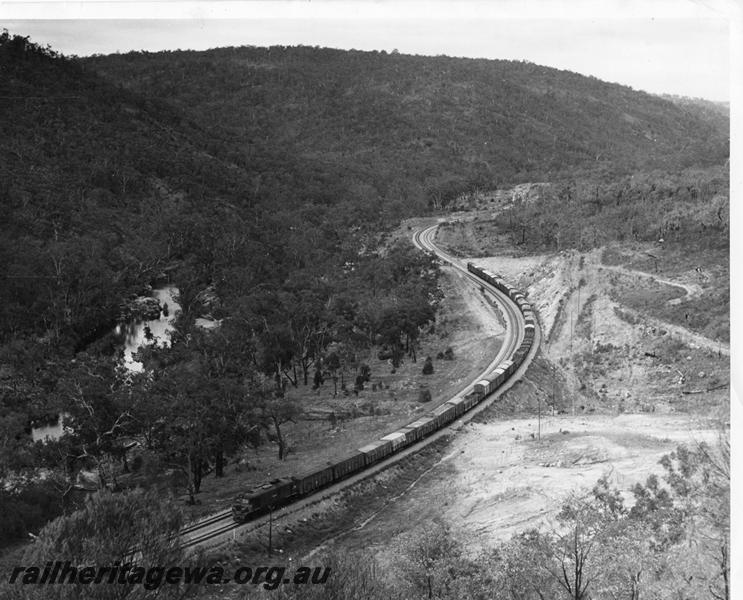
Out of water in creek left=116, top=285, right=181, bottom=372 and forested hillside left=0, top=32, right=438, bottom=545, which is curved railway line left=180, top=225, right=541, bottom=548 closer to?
forested hillside left=0, top=32, right=438, bottom=545

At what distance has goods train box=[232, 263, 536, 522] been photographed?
32719 mm

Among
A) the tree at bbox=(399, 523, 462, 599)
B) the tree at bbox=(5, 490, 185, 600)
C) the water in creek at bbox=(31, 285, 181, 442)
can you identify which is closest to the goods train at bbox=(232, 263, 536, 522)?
the tree at bbox=(399, 523, 462, 599)

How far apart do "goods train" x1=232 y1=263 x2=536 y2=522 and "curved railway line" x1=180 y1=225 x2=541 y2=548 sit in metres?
0.24

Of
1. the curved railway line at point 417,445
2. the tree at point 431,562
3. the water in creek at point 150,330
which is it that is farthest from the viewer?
the water in creek at point 150,330

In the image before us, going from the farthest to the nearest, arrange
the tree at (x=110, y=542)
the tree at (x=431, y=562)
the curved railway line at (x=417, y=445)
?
the curved railway line at (x=417, y=445), the tree at (x=431, y=562), the tree at (x=110, y=542)

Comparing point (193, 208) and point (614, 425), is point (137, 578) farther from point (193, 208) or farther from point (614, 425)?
point (193, 208)

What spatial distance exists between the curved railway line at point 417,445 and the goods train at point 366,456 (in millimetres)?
243

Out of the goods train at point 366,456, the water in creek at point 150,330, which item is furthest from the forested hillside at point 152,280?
the goods train at point 366,456

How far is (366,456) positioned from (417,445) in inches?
188

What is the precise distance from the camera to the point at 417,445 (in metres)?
41.8

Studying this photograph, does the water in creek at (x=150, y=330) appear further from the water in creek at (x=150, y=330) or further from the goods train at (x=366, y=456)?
the goods train at (x=366, y=456)

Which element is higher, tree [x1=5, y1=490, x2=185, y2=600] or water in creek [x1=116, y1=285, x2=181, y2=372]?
tree [x1=5, y1=490, x2=185, y2=600]

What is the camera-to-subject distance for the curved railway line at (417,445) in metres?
31.3

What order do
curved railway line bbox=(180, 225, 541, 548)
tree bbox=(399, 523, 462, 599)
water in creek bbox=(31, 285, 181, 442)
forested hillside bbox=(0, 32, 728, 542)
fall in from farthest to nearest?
1. water in creek bbox=(31, 285, 181, 442)
2. forested hillside bbox=(0, 32, 728, 542)
3. curved railway line bbox=(180, 225, 541, 548)
4. tree bbox=(399, 523, 462, 599)
